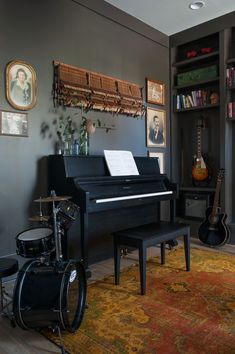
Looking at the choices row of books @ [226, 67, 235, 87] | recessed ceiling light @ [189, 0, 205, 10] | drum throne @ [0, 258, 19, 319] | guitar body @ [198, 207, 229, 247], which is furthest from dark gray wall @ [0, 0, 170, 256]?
guitar body @ [198, 207, 229, 247]

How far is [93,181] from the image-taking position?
2.77 metres

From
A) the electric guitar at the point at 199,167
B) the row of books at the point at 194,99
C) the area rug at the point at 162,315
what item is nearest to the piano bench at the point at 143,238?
the area rug at the point at 162,315

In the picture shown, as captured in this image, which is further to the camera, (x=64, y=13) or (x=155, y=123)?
(x=155, y=123)

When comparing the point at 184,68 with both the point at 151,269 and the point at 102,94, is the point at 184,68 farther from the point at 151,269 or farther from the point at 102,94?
the point at 151,269

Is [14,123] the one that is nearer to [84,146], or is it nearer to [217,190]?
[84,146]

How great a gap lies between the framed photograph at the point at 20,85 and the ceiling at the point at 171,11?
1.50 m

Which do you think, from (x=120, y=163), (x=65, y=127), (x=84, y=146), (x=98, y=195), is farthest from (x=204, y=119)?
(x=98, y=195)

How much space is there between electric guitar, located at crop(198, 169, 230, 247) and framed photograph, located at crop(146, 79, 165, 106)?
1.35 metres

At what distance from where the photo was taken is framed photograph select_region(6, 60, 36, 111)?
270 centimetres

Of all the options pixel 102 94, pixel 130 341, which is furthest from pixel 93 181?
pixel 130 341

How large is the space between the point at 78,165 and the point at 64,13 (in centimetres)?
164

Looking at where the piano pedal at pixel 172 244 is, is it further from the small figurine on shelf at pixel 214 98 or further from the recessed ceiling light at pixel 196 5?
the recessed ceiling light at pixel 196 5

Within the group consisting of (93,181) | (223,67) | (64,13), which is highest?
(64,13)

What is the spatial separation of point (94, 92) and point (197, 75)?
177 cm
